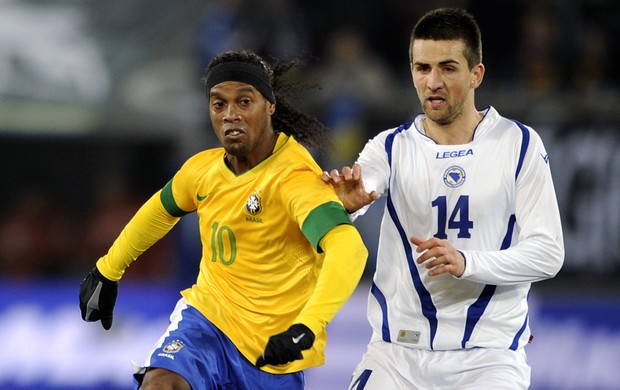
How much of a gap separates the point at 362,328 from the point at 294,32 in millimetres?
3269

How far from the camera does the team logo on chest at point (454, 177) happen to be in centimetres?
530

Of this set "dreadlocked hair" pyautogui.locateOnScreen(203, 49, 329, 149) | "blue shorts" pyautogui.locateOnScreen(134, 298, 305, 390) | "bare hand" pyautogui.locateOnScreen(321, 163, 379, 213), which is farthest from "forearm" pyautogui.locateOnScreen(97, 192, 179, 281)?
"bare hand" pyautogui.locateOnScreen(321, 163, 379, 213)

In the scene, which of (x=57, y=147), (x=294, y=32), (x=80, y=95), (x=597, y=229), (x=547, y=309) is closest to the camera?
(x=547, y=309)

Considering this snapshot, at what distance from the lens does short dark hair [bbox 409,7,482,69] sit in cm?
528

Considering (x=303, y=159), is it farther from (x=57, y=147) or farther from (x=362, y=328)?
(x=57, y=147)

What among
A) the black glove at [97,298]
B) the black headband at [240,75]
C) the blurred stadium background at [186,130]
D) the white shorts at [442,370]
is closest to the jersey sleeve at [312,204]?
the black headband at [240,75]

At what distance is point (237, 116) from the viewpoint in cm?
528

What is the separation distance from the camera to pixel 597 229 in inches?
410

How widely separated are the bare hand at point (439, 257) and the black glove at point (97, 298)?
1.76 m

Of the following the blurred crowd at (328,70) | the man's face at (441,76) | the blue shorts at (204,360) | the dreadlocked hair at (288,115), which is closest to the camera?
the blue shorts at (204,360)

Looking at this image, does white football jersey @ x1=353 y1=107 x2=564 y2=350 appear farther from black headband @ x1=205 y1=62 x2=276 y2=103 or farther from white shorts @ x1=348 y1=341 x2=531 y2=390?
black headband @ x1=205 y1=62 x2=276 y2=103

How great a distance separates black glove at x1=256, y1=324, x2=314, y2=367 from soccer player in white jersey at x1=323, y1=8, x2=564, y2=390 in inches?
34.3

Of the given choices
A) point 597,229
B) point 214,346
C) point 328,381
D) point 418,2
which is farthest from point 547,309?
point 214,346

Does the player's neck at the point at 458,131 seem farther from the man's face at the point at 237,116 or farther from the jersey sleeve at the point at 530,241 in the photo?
the man's face at the point at 237,116
